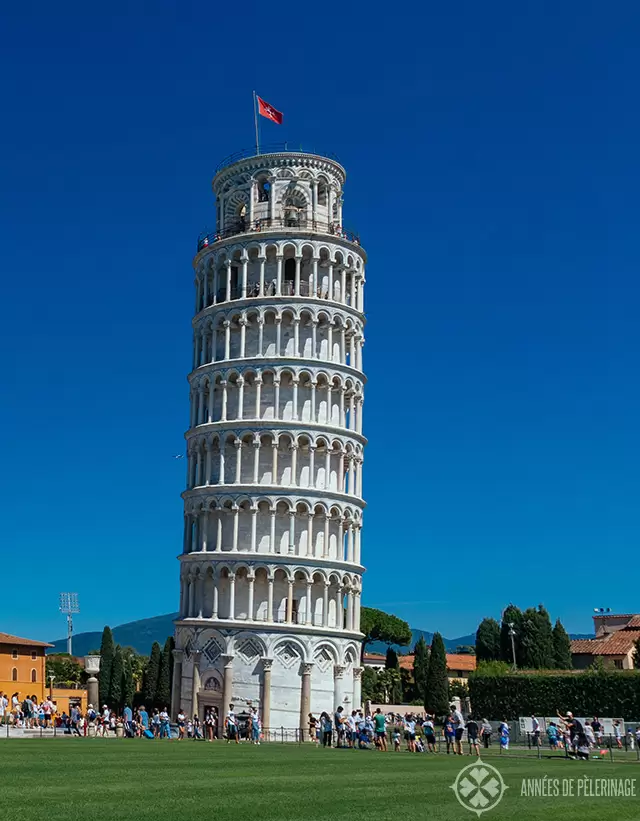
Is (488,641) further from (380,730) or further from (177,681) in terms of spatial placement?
(380,730)

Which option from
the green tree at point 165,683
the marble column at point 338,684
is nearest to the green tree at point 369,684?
the green tree at point 165,683

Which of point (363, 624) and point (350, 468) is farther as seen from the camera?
point (363, 624)

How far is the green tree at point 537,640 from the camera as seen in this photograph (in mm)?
98312

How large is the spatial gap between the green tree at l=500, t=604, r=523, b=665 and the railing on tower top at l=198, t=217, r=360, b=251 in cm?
4339

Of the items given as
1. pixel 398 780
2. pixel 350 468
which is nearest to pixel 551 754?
pixel 398 780

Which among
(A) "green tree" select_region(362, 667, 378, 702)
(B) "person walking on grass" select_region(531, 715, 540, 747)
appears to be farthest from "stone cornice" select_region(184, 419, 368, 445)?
(A) "green tree" select_region(362, 667, 378, 702)

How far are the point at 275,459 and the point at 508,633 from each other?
44386 millimetres

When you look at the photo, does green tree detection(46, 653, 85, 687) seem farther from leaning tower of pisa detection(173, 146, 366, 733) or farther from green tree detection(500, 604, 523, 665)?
leaning tower of pisa detection(173, 146, 366, 733)

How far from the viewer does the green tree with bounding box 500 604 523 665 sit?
331 ft

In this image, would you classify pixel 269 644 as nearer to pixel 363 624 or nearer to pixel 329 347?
pixel 329 347

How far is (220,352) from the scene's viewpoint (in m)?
73.1

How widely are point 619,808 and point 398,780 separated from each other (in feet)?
19.8

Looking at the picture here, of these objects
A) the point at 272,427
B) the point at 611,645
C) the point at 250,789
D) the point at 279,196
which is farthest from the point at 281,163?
the point at 250,789

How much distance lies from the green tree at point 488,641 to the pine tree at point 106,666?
137 feet
